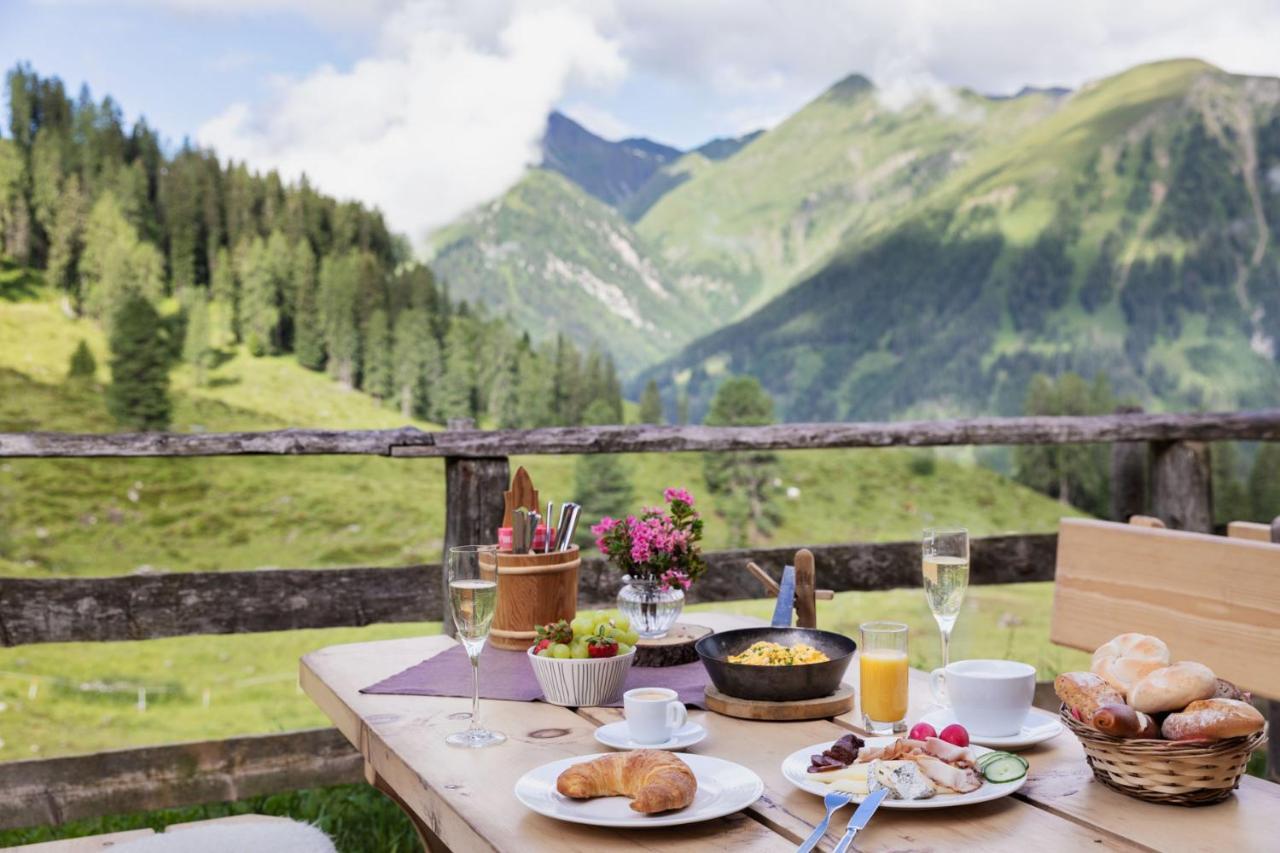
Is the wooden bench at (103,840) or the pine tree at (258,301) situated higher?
the pine tree at (258,301)

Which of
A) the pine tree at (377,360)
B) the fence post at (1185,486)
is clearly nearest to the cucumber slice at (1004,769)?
the fence post at (1185,486)

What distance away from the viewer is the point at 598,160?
50.1 m

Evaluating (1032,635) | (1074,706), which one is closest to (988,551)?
(1074,706)

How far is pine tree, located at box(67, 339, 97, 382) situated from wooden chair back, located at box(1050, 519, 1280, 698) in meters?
19.7

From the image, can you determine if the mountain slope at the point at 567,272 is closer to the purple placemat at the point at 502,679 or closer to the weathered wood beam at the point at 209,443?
the weathered wood beam at the point at 209,443

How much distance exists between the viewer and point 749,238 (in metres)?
49.8

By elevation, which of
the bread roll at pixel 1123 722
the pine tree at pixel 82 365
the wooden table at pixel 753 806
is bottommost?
the wooden table at pixel 753 806

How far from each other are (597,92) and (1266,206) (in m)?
30.6

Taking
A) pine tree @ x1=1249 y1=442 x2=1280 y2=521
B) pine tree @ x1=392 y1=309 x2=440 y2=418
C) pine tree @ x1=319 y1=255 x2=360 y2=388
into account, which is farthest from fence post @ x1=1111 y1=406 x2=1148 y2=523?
pine tree @ x1=1249 y1=442 x2=1280 y2=521

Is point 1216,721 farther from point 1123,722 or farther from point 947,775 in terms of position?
point 947,775

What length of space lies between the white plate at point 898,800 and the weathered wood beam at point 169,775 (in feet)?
7.49

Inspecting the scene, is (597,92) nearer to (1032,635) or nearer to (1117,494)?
(1032,635)

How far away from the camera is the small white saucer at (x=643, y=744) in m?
1.47

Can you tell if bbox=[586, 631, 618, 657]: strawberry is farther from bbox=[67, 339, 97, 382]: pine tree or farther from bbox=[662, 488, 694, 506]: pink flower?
bbox=[67, 339, 97, 382]: pine tree
